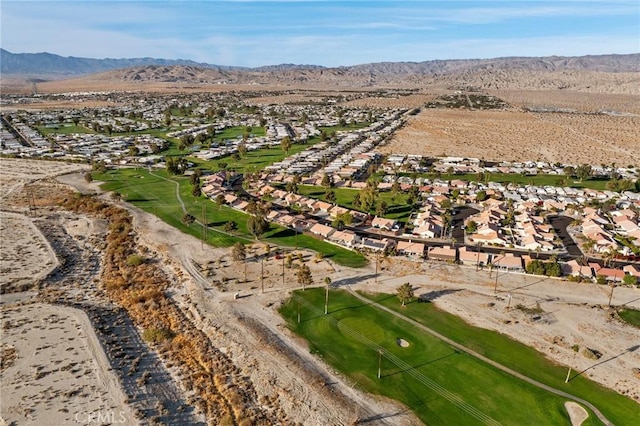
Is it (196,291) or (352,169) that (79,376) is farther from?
(352,169)

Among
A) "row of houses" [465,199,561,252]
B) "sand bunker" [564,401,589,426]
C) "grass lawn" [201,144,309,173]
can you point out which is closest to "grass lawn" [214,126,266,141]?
"grass lawn" [201,144,309,173]

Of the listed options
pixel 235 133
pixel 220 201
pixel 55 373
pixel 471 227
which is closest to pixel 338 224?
pixel 471 227

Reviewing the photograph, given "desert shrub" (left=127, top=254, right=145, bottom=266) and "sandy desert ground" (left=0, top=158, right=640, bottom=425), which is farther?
"desert shrub" (left=127, top=254, right=145, bottom=266)

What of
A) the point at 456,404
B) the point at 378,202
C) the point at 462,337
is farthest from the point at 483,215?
the point at 456,404

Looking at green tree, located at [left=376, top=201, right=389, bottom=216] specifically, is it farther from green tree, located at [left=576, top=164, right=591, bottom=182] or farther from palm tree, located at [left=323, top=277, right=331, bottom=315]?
green tree, located at [left=576, top=164, right=591, bottom=182]

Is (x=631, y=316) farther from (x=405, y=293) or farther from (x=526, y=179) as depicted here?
(x=526, y=179)

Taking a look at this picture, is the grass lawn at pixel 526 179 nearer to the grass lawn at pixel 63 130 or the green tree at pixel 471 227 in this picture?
the green tree at pixel 471 227
